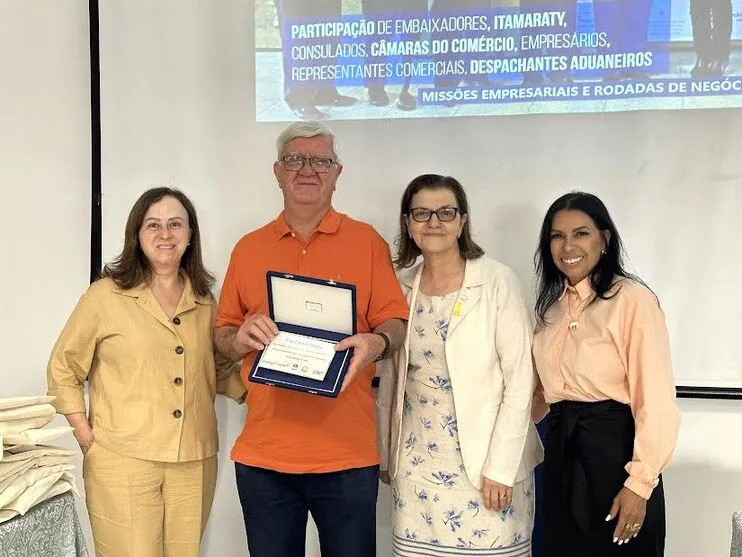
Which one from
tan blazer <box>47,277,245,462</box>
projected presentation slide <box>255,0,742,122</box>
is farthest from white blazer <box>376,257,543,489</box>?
projected presentation slide <box>255,0,742,122</box>

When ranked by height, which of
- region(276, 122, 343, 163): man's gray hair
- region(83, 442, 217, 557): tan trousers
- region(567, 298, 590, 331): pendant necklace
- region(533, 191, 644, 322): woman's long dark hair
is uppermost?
region(276, 122, 343, 163): man's gray hair

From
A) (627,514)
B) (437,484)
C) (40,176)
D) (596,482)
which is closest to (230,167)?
(40,176)

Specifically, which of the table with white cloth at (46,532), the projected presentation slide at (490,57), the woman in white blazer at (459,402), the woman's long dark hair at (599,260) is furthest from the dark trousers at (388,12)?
the table with white cloth at (46,532)

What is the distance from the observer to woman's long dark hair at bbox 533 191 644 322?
187 cm

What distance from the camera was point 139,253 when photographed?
2.07 metres

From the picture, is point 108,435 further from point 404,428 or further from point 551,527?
point 551,527

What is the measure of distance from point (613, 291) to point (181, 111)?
5.68 ft

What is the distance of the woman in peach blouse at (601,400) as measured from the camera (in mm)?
1722

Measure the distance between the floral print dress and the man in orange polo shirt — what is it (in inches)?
3.3

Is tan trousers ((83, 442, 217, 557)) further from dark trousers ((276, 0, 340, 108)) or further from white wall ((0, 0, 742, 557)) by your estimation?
dark trousers ((276, 0, 340, 108))

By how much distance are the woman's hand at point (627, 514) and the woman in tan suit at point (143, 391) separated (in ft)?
3.88

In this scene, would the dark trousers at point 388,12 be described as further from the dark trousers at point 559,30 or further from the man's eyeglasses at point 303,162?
the man's eyeglasses at point 303,162

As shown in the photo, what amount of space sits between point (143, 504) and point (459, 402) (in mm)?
968

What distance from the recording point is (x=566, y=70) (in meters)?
2.39
